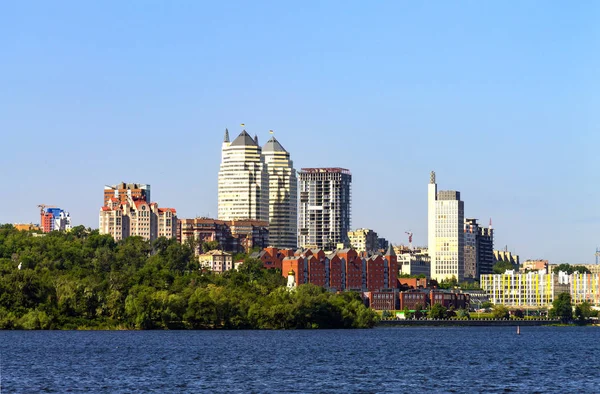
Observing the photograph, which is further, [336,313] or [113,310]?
[336,313]

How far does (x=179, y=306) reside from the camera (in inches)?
5950

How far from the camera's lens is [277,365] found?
9112cm

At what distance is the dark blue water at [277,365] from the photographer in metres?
74.2

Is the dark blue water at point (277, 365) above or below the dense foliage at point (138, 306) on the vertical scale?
below

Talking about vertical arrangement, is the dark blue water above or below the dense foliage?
below

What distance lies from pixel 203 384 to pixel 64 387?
8.31m

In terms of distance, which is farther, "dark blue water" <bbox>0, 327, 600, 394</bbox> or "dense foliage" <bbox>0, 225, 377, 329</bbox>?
"dense foliage" <bbox>0, 225, 377, 329</bbox>

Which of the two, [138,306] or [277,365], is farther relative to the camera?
[138,306]

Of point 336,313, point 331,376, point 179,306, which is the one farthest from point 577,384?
point 336,313

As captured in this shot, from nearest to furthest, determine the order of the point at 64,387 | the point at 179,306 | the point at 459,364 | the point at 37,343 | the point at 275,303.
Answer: the point at 64,387, the point at 459,364, the point at 37,343, the point at 179,306, the point at 275,303

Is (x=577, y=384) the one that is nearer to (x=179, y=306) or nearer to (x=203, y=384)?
(x=203, y=384)

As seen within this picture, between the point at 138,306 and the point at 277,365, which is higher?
the point at 138,306

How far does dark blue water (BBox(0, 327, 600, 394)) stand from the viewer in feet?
244

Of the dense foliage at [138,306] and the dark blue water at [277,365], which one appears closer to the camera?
the dark blue water at [277,365]
